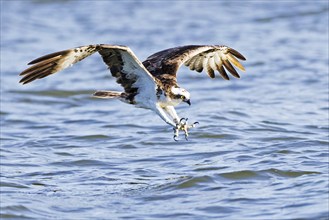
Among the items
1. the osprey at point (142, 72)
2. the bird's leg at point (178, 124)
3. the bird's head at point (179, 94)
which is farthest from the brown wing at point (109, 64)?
the bird's leg at point (178, 124)

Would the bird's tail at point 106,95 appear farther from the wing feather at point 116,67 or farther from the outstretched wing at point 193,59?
the outstretched wing at point 193,59

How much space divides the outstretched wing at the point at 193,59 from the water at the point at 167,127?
110 centimetres

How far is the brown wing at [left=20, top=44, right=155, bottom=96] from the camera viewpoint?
27.3 ft

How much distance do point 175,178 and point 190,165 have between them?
617 millimetres

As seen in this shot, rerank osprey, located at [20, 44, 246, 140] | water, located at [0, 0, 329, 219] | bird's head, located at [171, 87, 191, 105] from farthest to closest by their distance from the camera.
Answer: bird's head, located at [171, 87, 191, 105]
water, located at [0, 0, 329, 219]
osprey, located at [20, 44, 246, 140]

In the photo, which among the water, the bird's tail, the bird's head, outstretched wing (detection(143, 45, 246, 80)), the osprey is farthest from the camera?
outstretched wing (detection(143, 45, 246, 80))

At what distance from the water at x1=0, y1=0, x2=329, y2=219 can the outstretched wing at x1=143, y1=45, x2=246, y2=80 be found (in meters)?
1.10

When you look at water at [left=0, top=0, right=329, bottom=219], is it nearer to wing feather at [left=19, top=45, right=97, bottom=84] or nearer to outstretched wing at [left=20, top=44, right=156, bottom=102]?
outstretched wing at [left=20, top=44, right=156, bottom=102]

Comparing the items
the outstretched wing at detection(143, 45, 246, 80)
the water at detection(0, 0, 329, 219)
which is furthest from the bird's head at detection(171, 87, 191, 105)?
the water at detection(0, 0, 329, 219)

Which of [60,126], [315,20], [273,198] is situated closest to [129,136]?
[60,126]

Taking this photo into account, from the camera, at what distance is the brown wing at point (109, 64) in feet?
27.3

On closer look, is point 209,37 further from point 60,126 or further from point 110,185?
point 110,185

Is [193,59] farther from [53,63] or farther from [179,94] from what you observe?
[53,63]

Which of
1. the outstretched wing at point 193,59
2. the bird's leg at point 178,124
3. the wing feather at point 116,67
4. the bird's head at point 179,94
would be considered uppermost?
the outstretched wing at point 193,59
